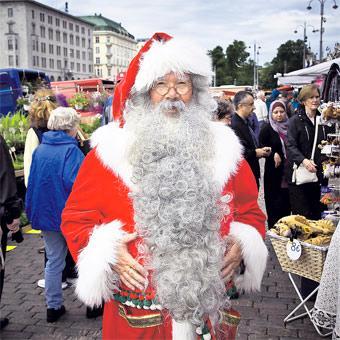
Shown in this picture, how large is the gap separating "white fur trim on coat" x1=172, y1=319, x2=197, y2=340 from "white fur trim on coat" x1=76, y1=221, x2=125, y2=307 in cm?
34

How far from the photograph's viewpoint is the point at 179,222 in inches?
76.5

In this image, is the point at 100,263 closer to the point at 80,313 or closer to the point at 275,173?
the point at 80,313

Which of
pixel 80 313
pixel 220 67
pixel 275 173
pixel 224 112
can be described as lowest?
pixel 80 313

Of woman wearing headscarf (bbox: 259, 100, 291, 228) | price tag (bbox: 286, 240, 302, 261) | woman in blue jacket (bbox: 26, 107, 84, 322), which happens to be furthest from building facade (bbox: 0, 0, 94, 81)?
price tag (bbox: 286, 240, 302, 261)

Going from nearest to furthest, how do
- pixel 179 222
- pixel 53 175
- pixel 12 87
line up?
pixel 179 222 → pixel 53 175 → pixel 12 87

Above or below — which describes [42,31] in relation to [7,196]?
above

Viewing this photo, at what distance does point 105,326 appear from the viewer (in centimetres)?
229

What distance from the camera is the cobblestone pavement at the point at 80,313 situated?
12.8ft

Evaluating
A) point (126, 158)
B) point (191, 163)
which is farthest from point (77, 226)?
point (191, 163)

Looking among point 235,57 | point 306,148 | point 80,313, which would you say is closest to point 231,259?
point 80,313

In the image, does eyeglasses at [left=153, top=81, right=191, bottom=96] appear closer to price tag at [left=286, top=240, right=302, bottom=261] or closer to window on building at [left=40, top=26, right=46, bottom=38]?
price tag at [left=286, top=240, right=302, bottom=261]

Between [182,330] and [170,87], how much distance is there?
3.55 ft

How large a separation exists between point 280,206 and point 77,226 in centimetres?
438

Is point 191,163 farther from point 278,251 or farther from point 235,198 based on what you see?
point 278,251
